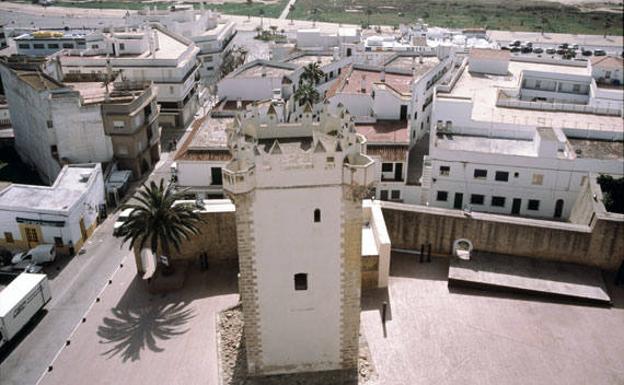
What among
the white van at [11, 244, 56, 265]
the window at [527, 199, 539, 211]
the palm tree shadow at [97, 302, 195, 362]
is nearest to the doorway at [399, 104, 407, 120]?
the window at [527, 199, 539, 211]

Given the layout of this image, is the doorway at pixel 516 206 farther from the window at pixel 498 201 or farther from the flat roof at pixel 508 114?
the flat roof at pixel 508 114

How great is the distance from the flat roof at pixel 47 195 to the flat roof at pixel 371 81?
28.6 meters

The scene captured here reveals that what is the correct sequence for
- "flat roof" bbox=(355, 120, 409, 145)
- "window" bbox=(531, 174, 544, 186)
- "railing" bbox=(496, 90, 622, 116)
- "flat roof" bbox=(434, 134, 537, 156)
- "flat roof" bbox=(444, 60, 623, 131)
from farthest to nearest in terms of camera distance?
"railing" bbox=(496, 90, 622, 116) < "flat roof" bbox=(444, 60, 623, 131) < "flat roof" bbox=(355, 120, 409, 145) < "flat roof" bbox=(434, 134, 537, 156) < "window" bbox=(531, 174, 544, 186)

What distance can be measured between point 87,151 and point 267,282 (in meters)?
33.1

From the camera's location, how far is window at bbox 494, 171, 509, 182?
A: 46.7 meters

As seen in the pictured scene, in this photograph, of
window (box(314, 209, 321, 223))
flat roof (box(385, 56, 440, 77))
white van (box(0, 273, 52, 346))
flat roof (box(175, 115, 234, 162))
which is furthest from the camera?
flat roof (box(385, 56, 440, 77))

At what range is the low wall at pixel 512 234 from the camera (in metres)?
37.9

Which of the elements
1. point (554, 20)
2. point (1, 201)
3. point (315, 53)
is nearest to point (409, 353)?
point (1, 201)

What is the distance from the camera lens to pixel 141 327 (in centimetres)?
3372

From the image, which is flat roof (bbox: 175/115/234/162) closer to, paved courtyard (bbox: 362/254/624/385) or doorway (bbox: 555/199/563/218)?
paved courtyard (bbox: 362/254/624/385)

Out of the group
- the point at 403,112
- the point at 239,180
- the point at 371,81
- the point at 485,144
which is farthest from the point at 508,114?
the point at 239,180

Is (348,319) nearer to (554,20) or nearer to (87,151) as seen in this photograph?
(87,151)

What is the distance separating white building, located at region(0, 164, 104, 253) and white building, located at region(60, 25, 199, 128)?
24755mm

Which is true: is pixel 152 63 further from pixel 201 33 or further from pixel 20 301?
pixel 20 301
